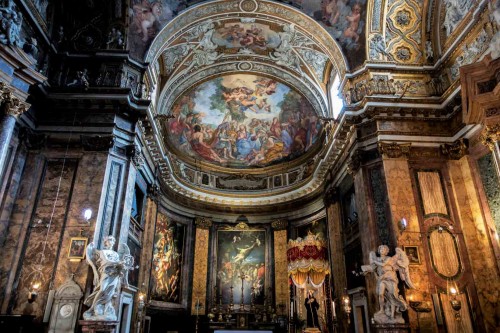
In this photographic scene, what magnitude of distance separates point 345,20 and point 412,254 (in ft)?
29.7

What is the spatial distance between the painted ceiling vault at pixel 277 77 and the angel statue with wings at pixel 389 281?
4.86m

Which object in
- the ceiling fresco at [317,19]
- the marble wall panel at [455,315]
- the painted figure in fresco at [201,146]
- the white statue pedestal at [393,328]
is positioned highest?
the ceiling fresco at [317,19]

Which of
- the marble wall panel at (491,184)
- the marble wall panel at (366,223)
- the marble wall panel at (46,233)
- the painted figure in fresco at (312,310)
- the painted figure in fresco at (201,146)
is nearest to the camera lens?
the marble wall panel at (46,233)

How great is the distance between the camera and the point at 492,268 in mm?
10406

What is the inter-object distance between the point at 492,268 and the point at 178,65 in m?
14.1

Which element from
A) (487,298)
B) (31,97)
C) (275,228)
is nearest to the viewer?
(487,298)

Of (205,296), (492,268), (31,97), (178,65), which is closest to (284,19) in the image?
(178,65)

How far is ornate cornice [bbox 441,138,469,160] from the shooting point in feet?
39.0

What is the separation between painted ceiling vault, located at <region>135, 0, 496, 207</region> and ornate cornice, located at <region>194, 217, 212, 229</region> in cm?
105

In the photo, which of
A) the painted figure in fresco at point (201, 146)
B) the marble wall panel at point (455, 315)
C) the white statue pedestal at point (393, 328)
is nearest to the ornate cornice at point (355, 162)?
the marble wall panel at point (455, 315)

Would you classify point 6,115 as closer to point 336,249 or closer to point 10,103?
point 10,103

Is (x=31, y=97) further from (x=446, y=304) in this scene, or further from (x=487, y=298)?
(x=487, y=298)

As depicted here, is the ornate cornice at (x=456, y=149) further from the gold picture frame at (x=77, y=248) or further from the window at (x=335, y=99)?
the gold picture frame at (x=77, y=248)

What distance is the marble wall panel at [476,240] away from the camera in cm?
1021
